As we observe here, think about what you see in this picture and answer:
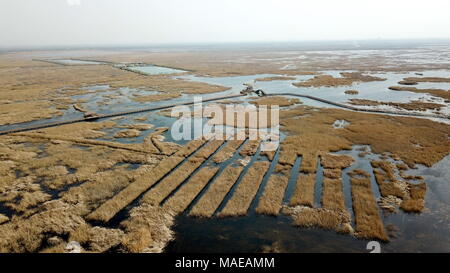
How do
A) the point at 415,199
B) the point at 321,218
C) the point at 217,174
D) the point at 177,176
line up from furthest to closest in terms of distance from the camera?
the point at 217,174, the point at 177,176, the point at 415,199, the point at 321,218

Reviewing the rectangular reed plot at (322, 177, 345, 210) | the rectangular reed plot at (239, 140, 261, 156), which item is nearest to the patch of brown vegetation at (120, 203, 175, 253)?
the rectangular reed plot at (322, 177, 345, 210)

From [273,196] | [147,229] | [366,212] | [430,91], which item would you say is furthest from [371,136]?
[430,91]

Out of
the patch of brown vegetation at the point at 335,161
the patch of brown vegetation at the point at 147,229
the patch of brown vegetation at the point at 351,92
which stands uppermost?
the patch of brown vegetation at the point at 351,92

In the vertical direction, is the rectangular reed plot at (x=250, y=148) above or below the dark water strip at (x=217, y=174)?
above

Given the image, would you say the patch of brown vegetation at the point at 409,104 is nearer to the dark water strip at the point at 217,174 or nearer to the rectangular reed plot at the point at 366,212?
the dark water strip at the point at 217,174

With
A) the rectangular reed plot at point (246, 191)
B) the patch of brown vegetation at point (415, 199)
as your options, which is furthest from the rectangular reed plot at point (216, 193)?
the patch of brown vegetation at point (415, 199)

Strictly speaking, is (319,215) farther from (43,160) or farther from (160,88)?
(160,88)

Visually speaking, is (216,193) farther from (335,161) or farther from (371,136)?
(371,136)
